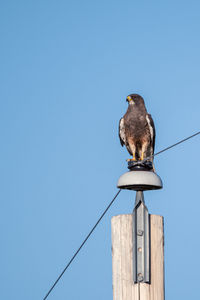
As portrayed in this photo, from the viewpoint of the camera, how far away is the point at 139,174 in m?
3.26

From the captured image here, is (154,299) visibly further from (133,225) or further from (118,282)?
(133,225)

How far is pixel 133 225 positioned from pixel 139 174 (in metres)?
0.39

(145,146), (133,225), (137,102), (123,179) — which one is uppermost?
(137,102)

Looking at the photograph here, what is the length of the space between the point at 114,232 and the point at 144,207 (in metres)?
0.24

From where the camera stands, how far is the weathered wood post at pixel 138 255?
2.93 metres

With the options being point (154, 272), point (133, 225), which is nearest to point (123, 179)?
point (133, 225)

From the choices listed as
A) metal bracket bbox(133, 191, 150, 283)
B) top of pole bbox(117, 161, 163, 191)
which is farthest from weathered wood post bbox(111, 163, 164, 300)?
top of pole bbox(117, 161, 163, 191)

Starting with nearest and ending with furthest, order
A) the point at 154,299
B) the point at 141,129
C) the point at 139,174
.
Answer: the point at 154,299, the point at 139,174, the point at 141,129

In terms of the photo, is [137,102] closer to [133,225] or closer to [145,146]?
[145,146]

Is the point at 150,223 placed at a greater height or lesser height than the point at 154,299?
greater

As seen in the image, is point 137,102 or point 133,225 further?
point 137,102

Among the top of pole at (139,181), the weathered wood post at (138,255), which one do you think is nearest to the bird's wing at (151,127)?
the top of pole at (139,181)

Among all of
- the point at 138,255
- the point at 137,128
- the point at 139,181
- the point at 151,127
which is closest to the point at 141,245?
the point at 138,255

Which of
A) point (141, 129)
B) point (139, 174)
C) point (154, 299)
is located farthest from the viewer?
point (141, 129)
